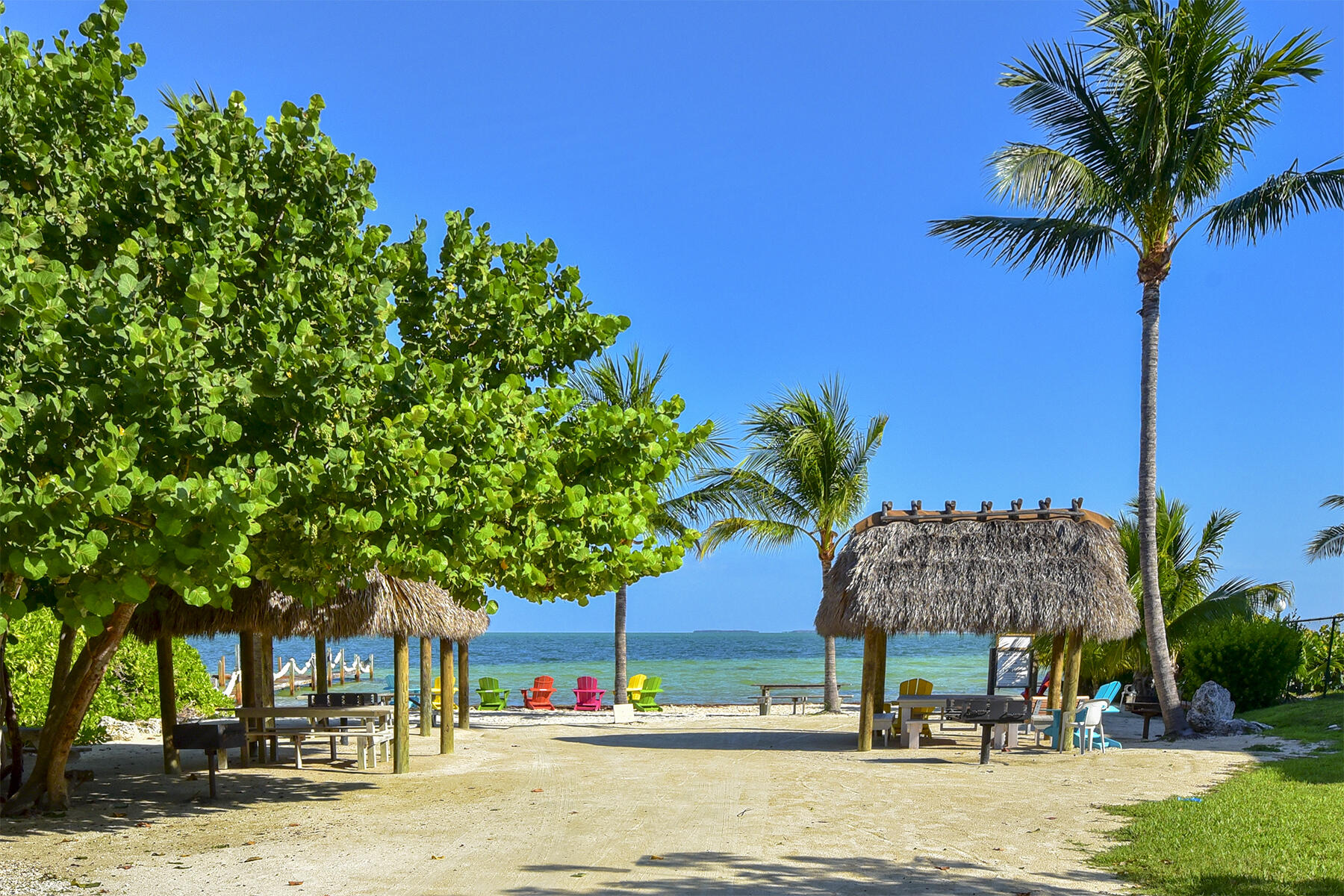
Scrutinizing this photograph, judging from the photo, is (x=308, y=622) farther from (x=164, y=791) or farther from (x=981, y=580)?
(x=981, y=580)

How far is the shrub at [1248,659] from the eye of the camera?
18328 millimetres

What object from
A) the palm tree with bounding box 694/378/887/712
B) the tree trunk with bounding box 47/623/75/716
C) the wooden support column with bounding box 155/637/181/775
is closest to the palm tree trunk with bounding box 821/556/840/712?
→ the palm tree with bounding box 694/378/887/712

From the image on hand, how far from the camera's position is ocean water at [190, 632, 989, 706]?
4669 centimetres

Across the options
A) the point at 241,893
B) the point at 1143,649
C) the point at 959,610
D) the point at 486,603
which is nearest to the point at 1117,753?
the point at 959,610

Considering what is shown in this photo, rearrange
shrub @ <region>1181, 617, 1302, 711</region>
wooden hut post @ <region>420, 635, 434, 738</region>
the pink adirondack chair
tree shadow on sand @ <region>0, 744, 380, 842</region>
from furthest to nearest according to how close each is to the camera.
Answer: the pink adirondack chair < shrub @ <region>1181, 617, 1302, 711</region> < wooden hut post @ <region>420, 635, 434, 738</region> < tree shadow on sand @ <region>0, 744, 380, 842</region>

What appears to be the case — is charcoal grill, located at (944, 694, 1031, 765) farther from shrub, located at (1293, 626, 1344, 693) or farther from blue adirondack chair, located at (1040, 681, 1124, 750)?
shrub, located at (1293, 626, 1344, 693)

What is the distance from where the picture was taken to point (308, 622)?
13.1 meters

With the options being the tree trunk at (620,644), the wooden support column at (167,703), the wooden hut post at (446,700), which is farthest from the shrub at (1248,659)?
the wooden support column at (167,703)

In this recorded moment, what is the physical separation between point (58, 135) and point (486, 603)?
4.62 meters

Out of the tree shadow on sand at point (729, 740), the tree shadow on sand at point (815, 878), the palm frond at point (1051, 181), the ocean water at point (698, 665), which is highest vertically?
the palm frond at point (1051, 181)

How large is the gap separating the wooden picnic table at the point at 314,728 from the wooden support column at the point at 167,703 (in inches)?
28.6

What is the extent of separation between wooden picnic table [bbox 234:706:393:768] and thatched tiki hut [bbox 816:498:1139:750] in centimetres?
612

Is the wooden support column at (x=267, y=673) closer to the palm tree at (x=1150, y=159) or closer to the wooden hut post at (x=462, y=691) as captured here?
the wooden hut post at (x=462, y=691)

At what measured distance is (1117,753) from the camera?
44.8 ft
